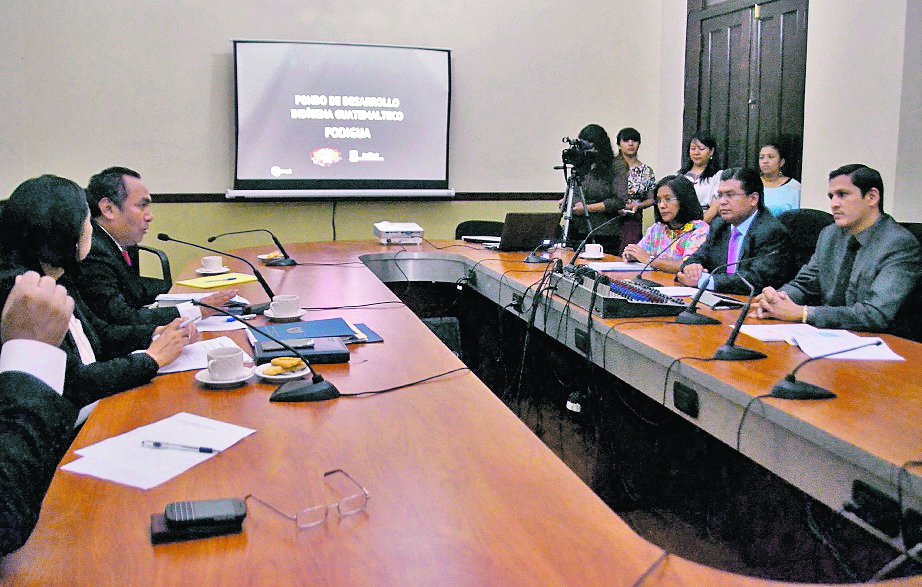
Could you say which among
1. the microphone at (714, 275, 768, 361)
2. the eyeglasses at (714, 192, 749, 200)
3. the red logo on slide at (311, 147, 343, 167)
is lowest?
the microphone at (714, 275, 768, 361)

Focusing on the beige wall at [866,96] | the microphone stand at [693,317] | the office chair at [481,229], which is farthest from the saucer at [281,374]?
the beige wall at [866,96]

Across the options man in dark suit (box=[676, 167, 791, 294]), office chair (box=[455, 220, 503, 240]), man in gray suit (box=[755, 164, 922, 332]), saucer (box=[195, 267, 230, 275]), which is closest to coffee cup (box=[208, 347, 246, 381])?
man in gray suit (box=[755, 164, 922, 332])

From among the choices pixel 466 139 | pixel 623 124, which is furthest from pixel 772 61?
pixel 466 139

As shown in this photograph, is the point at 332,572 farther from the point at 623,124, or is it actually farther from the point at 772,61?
the point at 623,124

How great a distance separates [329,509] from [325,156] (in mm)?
4573

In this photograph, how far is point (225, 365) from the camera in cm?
158

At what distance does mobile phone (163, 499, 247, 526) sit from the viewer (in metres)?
0.94

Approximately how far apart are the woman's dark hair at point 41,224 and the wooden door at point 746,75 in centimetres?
405

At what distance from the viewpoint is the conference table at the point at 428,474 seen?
2.87 ft

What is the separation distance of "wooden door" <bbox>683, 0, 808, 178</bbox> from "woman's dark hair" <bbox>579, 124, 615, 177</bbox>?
2.43 feet

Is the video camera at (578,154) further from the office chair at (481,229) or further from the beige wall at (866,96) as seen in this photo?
the beige wall at (866,96)

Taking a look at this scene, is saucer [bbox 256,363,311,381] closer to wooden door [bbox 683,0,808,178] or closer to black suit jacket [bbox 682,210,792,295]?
black suit jacket [bbox 682,210,792,295]

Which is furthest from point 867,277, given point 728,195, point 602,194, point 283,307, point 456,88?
point 456,88

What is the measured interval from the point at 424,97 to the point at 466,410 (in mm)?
4367
